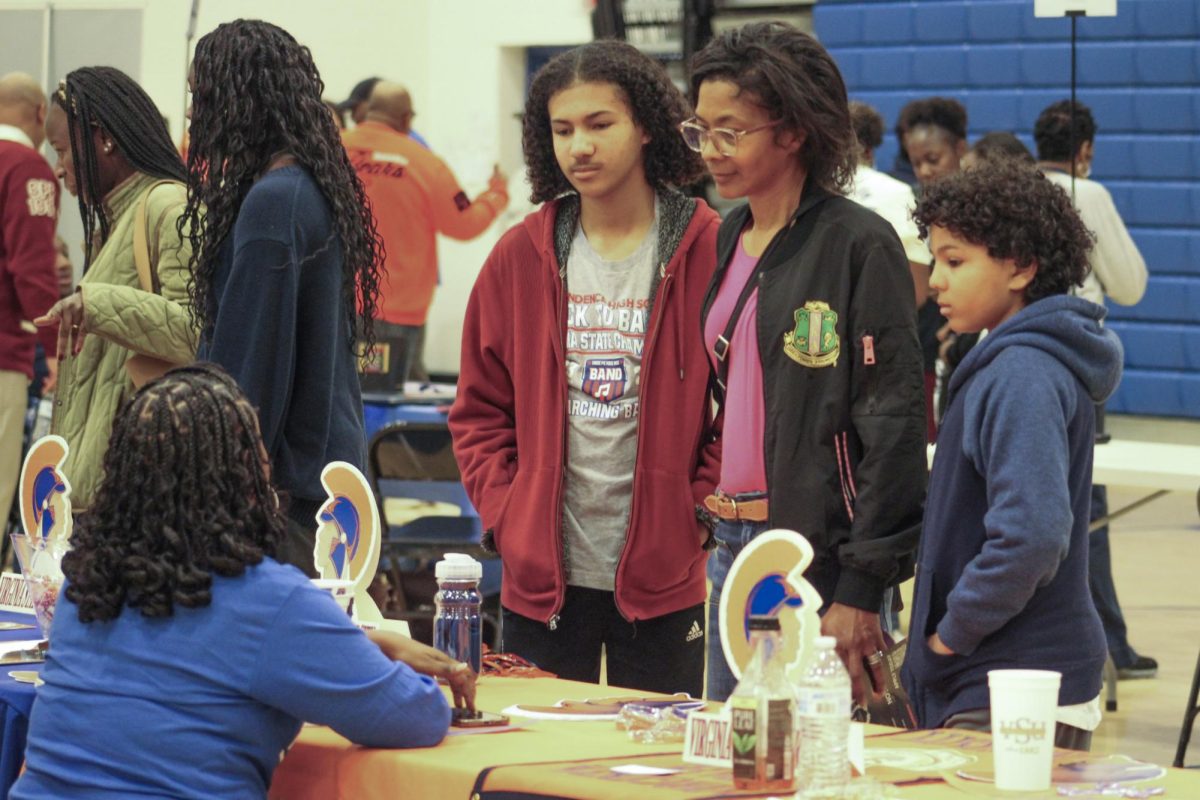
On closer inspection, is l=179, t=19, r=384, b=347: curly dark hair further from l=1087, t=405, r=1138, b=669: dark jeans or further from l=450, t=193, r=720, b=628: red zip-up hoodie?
l=1087, t=405, r=1138, b=669: dark jeans

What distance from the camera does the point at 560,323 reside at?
2.93 meters

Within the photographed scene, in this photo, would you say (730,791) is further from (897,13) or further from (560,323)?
(897,13)

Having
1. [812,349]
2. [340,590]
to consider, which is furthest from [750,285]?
[340,590]

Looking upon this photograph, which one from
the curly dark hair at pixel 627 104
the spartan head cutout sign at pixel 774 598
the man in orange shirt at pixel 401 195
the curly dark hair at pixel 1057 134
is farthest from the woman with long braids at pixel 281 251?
the man in orange shirt at pixel 401 195

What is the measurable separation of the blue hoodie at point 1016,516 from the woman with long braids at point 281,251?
0.99 meters

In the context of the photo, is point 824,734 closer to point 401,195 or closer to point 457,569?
point 457,569

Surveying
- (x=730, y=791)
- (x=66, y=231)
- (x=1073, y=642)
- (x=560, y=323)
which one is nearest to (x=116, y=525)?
(x=730, y=791)

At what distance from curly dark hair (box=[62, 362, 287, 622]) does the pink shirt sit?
0.80m

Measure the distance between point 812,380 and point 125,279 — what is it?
4.83ft

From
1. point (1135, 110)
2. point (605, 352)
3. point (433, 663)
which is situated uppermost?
point (1135, 110)

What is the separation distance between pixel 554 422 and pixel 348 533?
39 centimetres

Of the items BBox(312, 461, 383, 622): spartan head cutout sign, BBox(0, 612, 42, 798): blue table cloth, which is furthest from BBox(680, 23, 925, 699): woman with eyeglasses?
BBox(0, 612, 42, 798): blue table cloth

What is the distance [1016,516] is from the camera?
2.33 m

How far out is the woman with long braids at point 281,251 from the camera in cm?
276
